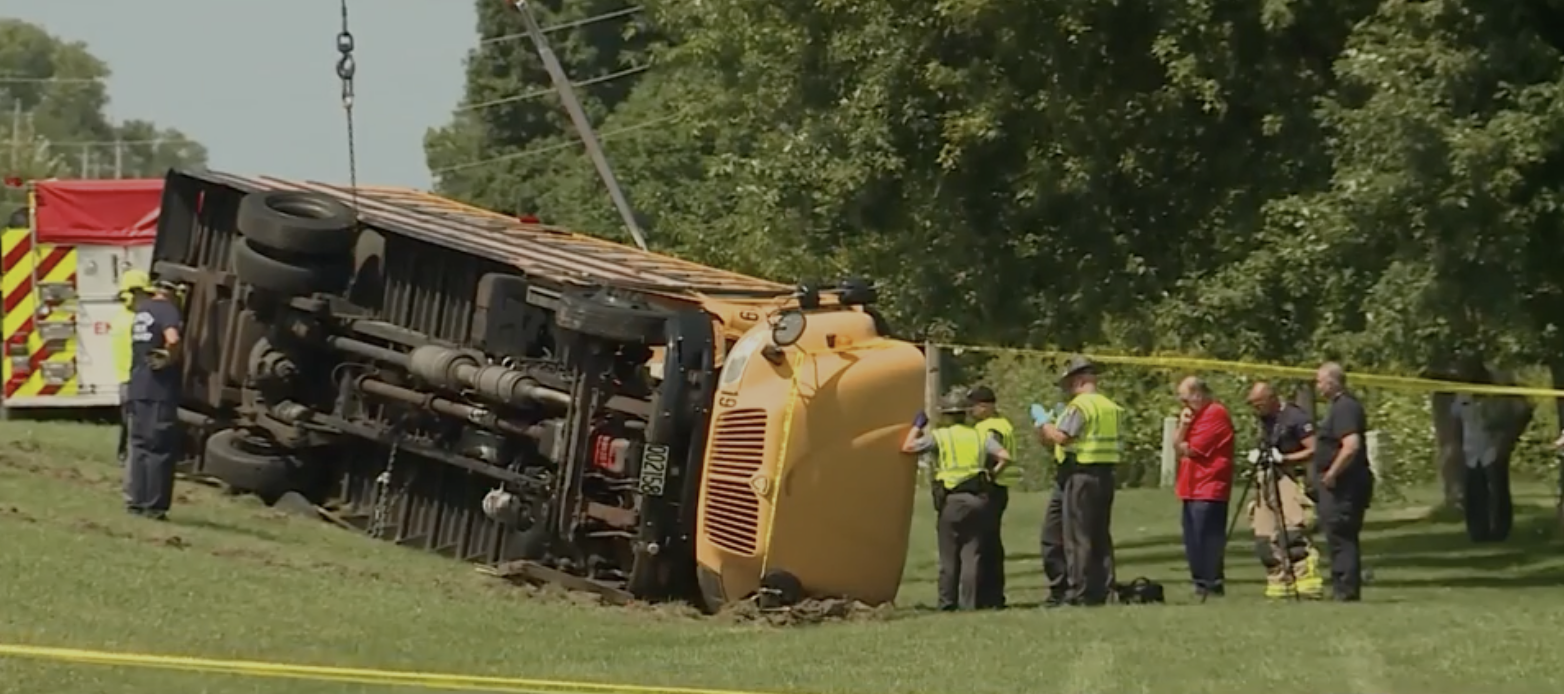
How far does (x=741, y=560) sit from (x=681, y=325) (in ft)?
4.68

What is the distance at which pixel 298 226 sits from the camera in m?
18.1

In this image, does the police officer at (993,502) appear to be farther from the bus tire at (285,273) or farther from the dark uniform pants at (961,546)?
the bus tire at (285,273)

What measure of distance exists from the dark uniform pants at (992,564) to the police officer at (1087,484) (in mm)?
442

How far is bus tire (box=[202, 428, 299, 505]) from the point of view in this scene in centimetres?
1828

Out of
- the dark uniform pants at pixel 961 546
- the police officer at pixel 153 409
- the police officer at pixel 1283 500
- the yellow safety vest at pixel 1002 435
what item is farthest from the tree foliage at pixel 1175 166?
the police officer at pixel 153 409

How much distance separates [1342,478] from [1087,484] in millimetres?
1723

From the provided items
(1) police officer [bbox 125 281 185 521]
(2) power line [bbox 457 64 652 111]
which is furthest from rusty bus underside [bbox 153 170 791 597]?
(2) power line [bbox 457 64 652 111]

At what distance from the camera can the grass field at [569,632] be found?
1185cm

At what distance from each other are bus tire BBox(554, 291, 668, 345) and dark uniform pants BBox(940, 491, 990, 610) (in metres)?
2.46

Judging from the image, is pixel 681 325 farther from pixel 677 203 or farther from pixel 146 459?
pixel 677 203

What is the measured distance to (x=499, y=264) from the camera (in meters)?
17.2

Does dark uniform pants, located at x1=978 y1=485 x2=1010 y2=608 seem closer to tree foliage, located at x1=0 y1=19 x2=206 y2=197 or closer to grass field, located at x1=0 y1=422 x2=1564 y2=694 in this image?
grass field, located at x1=0 y1=422 x2=1564 y2=694

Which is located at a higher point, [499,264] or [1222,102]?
[1222,102]

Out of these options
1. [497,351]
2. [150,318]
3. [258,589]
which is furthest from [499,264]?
[258,589]
